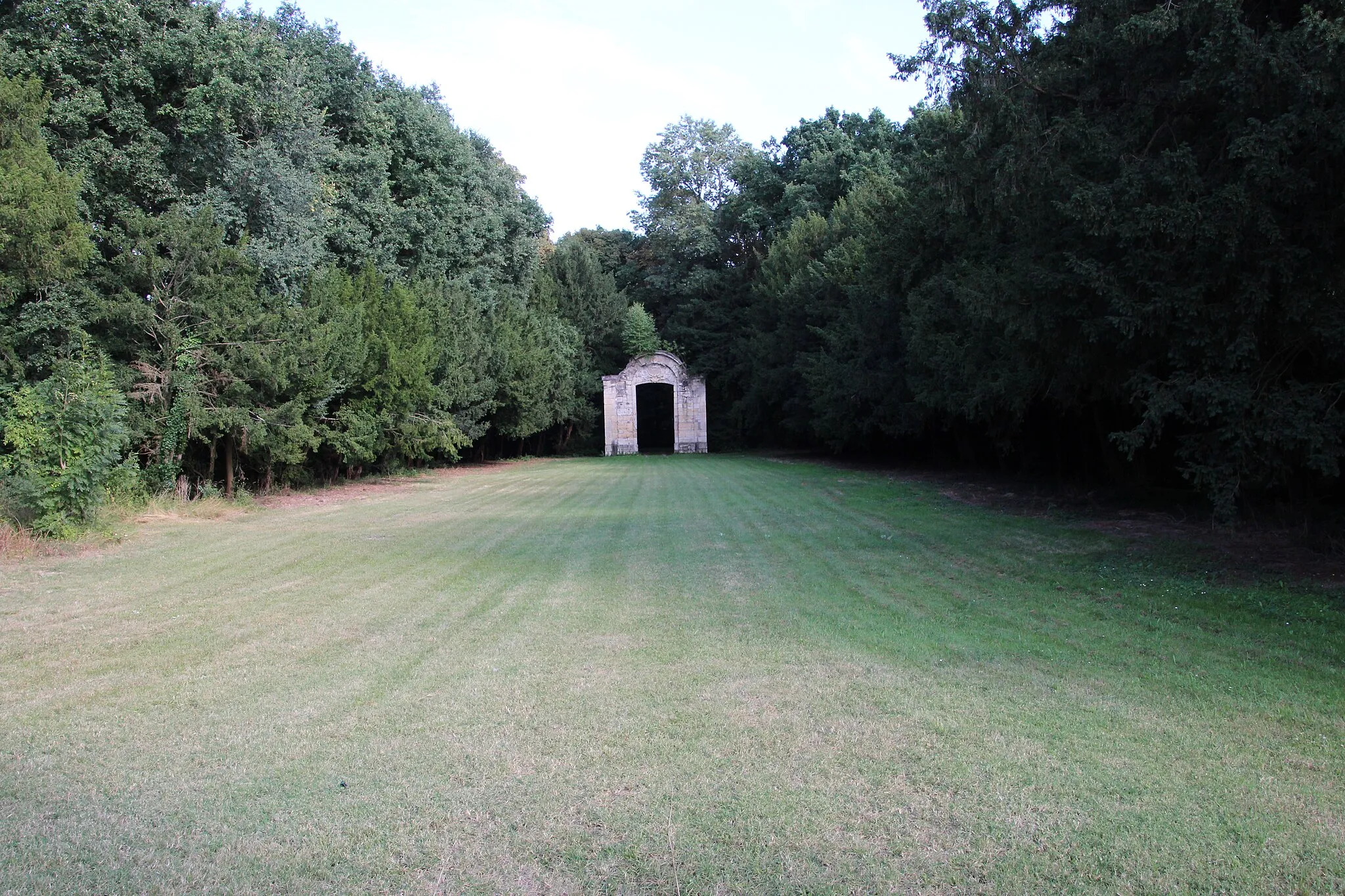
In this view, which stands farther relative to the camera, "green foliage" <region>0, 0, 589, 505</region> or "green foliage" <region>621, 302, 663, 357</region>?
"green foliage" <region>621, 302, 663, 357</region>

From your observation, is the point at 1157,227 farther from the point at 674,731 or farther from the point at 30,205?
the point at 30,205

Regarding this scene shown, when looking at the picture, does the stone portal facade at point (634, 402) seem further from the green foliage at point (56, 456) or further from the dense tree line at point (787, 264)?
the green foliage at point (56, 456)

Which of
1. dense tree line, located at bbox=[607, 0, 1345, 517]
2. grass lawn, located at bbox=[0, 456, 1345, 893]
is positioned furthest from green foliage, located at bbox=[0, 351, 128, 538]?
dense tree line, located at bbox=[607, 0, 1345, 517]

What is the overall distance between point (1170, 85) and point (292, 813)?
12064mm

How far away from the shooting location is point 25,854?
3.78 meters

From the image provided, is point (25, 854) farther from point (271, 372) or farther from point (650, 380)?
point (650, 380)

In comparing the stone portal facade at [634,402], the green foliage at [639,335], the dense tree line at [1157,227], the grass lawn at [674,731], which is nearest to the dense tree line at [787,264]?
the dense tree line at [1157,227]

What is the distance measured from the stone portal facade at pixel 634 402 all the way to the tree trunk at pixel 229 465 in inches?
1215

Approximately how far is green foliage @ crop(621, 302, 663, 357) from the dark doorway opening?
26.2 feet

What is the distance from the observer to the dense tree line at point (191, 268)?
14930 mm

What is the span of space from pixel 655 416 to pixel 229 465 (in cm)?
4238

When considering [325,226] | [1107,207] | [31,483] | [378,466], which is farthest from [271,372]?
[1107,207]

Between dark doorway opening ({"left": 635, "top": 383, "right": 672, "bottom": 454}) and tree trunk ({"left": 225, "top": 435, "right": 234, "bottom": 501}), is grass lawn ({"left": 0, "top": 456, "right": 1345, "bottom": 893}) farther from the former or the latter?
dark doorway opening ({"left": 635, "top": 383, "right": 672, "bottom": 454})

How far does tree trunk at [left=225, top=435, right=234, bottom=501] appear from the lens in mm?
20984
